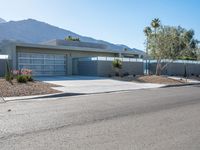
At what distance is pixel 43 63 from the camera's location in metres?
37.8

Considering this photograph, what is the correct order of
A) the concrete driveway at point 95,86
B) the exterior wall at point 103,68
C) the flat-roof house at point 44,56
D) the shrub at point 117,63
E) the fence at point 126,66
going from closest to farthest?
the concrete driveway at point 95,86, the flat-roof house at point 44,56, the shrub at point 117,63, the exterior wall at point 103,68, the fence at point 126,66

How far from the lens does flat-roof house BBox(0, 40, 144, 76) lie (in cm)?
3512

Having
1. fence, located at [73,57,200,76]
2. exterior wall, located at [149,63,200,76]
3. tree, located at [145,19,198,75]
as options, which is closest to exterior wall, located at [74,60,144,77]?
fence, located at [73,57,200,76]

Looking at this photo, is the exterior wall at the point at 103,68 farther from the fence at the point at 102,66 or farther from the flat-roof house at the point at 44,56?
the flat-roof house at the point at 44,56

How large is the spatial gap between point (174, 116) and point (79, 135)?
3781 mm

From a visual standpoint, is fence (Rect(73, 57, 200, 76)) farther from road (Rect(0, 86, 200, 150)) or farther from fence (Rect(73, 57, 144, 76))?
road (Rect(0, 86, 200, 150))

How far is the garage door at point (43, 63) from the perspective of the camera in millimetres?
35934

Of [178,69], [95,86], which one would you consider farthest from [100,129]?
[178,69]

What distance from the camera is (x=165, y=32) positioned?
33.5m

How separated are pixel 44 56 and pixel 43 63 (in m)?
0.90

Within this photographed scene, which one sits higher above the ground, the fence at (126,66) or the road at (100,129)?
the fence at (126,66)

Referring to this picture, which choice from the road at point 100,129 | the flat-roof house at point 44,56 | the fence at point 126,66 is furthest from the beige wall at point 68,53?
the road at point 100,129

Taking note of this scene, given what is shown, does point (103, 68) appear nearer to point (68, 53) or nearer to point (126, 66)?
point (126, 66)

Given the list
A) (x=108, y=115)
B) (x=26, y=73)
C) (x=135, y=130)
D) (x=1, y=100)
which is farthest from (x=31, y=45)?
(x=135, y=130)
